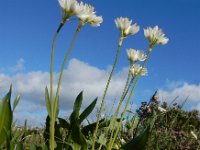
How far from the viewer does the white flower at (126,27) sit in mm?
3127

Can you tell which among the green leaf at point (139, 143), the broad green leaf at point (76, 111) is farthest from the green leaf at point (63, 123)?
the green leaf at point (139, 143)

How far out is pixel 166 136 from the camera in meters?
4.44

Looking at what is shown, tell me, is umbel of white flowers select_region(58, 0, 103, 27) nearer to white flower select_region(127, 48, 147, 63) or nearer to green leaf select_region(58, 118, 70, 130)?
white flower select_region(127, 48, 147, 63)

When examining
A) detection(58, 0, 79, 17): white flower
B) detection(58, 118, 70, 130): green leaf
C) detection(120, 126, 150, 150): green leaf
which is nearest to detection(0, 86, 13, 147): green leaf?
detection(58, 118, 70, 130): green leaf

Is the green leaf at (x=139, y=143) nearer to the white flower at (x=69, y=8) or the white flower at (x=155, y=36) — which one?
the white flower at (x=155, y=36)

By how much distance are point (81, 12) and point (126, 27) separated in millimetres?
610

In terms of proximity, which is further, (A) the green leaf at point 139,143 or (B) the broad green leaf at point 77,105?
(B) the broad green leaf at point 77,105

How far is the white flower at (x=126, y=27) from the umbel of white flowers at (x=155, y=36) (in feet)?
0.33

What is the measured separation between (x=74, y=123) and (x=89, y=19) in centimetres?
111

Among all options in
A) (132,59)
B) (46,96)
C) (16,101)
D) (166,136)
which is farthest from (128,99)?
(166,136)

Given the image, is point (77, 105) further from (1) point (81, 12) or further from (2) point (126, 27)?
(1) point (81, 12)

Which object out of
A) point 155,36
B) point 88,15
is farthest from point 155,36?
point 88,15

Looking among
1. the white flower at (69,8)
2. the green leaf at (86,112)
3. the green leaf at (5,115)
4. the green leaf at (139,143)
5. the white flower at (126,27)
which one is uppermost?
the white flower at (126,27)

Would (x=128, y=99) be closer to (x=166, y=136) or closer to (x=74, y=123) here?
(x=74, y=123)
